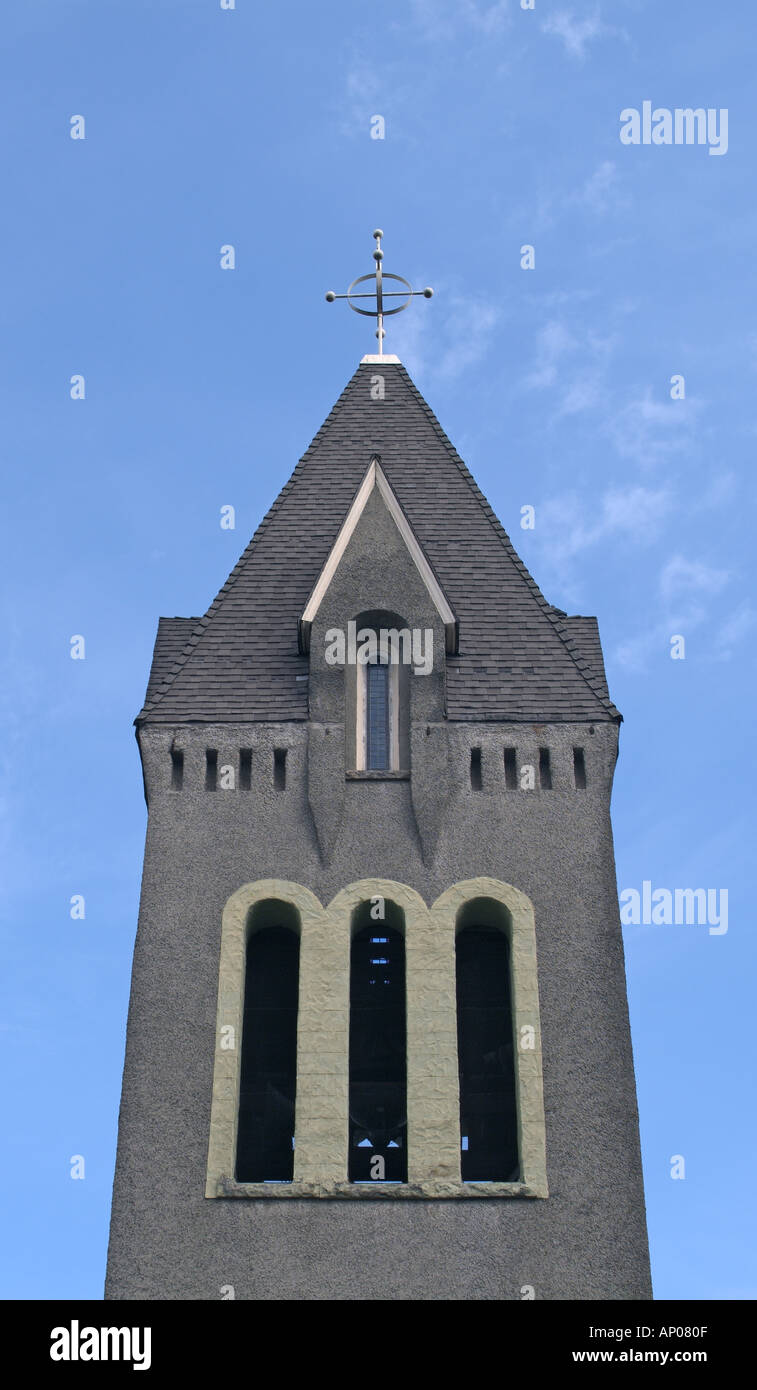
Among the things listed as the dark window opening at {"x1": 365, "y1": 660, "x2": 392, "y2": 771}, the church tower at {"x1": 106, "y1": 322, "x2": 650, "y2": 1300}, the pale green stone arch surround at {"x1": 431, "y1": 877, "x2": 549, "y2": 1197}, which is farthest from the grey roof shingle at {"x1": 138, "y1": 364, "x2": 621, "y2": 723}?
the pale green stone arch surround at {"x1": 431, "y1": 877, "x2": 549, "y2": 1197}

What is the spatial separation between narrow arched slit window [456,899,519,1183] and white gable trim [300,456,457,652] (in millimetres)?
4151

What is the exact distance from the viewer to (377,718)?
88.0ft

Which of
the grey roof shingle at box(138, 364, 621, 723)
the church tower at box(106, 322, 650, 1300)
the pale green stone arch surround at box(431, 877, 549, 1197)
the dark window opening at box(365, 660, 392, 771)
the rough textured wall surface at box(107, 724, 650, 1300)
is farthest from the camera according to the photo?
the grey roof shingle at box(138, 364, 621, 723)

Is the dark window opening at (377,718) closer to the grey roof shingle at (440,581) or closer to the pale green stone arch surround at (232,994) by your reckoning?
the grey roof shingle at (440,581)

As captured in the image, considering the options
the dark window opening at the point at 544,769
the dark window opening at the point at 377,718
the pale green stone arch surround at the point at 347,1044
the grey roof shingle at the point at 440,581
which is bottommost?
the pale green stone arch surround at the point at 347,1044

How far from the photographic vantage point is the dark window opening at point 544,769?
25.7 metres

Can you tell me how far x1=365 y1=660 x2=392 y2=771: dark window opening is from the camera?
26391 millimetres

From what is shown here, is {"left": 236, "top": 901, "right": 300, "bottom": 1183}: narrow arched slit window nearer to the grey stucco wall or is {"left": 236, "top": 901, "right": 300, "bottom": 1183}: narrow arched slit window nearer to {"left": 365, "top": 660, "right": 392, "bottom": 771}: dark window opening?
the grey stucco wall

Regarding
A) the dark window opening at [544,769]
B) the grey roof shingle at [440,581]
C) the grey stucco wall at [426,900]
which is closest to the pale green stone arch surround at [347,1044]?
the grey stucco wall at [426,900]

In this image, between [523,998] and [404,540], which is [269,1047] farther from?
[404,540]

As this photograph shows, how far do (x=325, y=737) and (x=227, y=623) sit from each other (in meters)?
3.26

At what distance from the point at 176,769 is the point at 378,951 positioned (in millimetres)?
3420

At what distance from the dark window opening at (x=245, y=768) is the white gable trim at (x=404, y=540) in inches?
80.5
